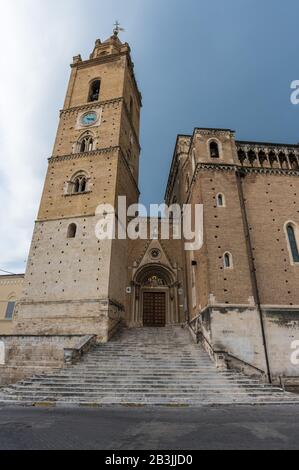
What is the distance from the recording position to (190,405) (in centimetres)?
808

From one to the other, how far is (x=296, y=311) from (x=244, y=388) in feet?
20.2

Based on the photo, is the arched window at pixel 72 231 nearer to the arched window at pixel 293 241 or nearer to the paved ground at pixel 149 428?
the paved ground at pixel 149 428

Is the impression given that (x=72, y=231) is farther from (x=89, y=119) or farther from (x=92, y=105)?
(x=92, y=105)

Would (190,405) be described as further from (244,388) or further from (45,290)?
(45,290)

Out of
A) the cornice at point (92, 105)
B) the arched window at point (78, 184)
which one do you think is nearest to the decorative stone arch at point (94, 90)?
the cornice at point (92, 105)

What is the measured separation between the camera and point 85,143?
74.5 ft

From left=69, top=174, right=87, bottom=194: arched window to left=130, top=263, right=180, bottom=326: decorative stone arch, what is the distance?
298 inches

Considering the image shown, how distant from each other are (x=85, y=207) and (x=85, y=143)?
270 inches

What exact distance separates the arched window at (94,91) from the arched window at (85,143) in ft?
17.4

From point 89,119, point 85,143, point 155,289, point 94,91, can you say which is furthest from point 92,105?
point 155,289

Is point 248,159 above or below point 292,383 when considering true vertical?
above

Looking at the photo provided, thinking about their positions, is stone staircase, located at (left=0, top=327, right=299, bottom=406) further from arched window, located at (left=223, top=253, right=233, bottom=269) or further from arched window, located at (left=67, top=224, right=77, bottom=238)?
arched window, located at (left=67, top=224, right=77, bottom=238)

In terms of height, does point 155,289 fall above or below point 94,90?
below
